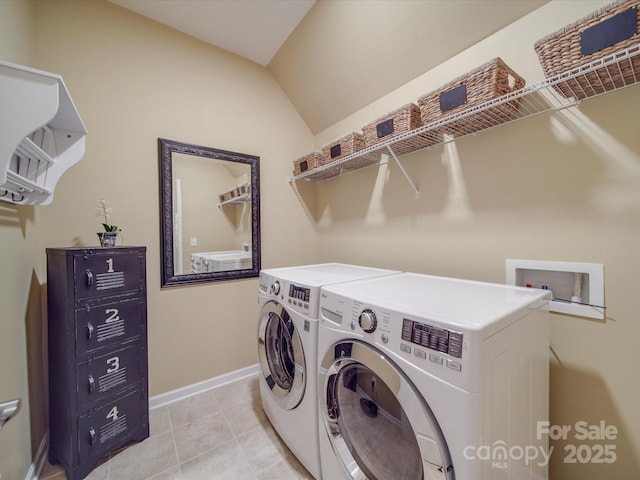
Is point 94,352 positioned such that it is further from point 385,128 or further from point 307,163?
point 385,128

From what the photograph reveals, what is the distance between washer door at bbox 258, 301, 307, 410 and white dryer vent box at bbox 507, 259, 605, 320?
45.3 inches

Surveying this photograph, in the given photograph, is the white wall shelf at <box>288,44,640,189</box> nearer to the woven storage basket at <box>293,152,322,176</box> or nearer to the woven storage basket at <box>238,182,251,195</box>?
the woven storage basket at <box>293,152,322,176</box>

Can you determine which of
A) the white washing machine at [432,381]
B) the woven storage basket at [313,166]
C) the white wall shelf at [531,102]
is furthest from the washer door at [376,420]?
the woven storage basket at [313,166]

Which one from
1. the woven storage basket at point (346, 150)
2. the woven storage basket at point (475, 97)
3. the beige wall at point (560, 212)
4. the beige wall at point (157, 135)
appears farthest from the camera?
the woven storage basket at point (346, 150)

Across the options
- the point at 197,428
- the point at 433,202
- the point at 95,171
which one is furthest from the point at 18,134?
the point at 433,202

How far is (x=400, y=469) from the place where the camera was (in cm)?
93

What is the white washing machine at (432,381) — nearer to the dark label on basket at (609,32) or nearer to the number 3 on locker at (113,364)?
the dark label on basket at (609,32)

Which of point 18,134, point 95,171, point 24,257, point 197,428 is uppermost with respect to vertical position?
point 95,171

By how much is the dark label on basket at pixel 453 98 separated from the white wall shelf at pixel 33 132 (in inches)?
61.0

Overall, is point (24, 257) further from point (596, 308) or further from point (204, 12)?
point (596, 308)

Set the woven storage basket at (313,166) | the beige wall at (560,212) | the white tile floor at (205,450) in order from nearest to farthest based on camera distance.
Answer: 1. the beige wall at (560,212)
2. the white tile floor at (205,450)
3. the woven storage basket at (313,166)

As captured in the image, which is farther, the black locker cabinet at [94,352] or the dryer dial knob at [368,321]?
the black locker cabinet at [94,352]

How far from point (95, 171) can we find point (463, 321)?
2200 millimetres

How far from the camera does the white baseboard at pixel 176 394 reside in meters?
1.32
